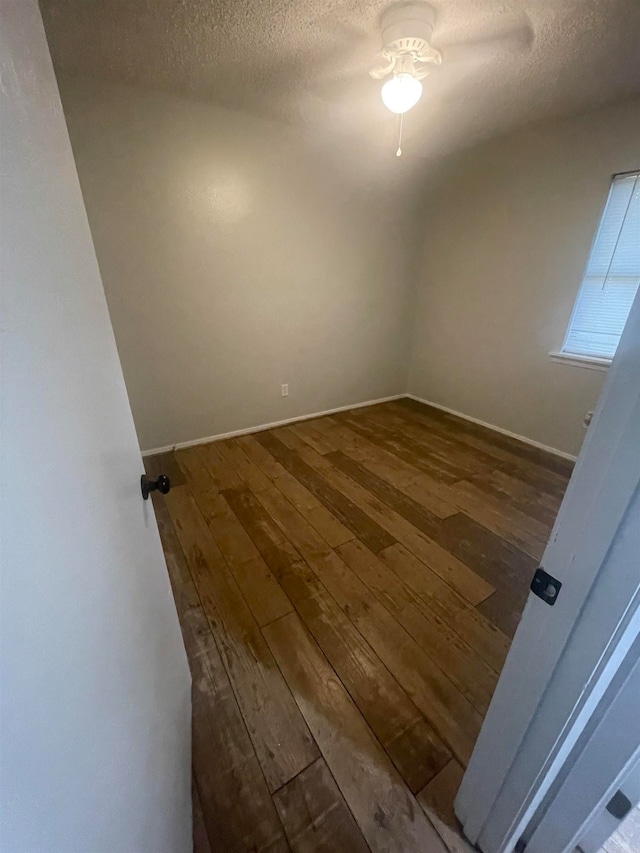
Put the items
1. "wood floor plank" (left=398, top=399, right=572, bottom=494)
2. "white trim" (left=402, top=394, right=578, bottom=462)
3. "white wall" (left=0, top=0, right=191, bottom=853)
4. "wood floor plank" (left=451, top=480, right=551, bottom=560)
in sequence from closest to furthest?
"white wall" (left=0, top=0, right=191, bottom=853) < "wood floor plank" (left=451, top=480, right=551, bottom=560) < "wood floor plank" (left=398, top=399, right=572, bottom=494) < "white trim" (left=402, top=394, right=578, bottom=462)

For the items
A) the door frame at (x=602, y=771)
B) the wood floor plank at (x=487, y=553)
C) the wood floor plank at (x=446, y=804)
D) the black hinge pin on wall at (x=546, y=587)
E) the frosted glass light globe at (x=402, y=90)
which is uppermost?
the frosted glass light globe at (x=402, y=90)

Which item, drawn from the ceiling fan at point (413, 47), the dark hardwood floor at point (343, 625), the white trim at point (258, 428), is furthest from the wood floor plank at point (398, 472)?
the ceiling fan at point (413, 47)

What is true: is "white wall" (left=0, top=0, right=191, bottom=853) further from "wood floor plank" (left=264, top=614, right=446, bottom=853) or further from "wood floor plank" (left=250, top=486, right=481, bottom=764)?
"wood floor plank" (left=250, top=486, right=481, bottom=764)

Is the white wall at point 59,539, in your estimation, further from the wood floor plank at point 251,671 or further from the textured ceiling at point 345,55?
the textured ceiling at point 345,55

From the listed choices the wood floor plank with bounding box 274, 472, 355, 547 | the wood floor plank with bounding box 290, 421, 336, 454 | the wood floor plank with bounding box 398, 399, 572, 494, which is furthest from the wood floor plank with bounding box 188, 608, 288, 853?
the wood floor plank with bounding box 398, 399, 572, 494

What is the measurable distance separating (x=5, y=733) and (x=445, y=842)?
1.18 m

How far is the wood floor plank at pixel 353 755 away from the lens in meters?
0.88

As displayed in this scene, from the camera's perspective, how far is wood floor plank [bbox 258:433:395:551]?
73.5 inches

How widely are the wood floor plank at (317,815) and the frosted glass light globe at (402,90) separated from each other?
2.80 m

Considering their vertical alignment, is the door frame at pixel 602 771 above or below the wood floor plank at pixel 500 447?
above

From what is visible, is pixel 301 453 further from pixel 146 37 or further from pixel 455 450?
pixel 146 37

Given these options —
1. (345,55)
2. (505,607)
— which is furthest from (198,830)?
(345,55)

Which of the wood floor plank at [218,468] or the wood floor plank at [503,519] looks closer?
the wood floor plank at [503,519]

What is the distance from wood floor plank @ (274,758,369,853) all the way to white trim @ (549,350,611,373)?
2.78m
